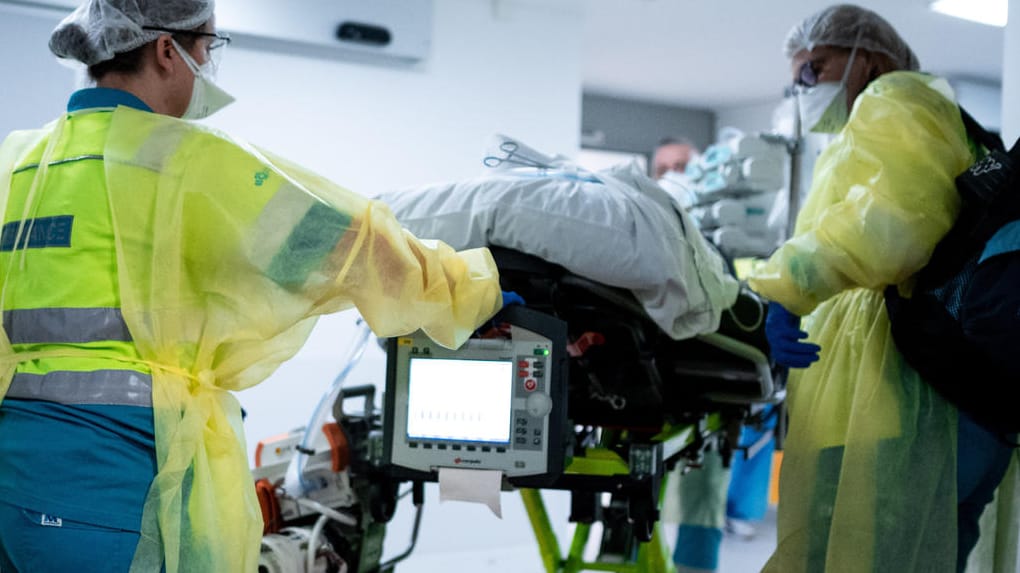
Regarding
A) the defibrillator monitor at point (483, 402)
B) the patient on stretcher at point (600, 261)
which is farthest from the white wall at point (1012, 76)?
the defibrillator monitor at point (483, 402)

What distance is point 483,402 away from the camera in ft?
5.34

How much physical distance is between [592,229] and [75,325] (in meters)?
0.83

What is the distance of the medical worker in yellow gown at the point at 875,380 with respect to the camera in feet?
6.15

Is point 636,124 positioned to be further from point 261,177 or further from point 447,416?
point 261,177

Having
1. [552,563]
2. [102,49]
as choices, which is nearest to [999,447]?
[552,563]

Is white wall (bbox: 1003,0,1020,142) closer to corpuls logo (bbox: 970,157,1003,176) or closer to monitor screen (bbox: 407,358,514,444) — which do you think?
corpuls logo (bbox: 970,157,1003,176)

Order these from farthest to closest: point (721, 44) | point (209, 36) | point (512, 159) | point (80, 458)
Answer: point (721, 44)
point (512, 159)
point (209, 36)
point (80, 458)

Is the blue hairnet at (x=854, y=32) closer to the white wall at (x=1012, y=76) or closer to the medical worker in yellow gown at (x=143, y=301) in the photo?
the white wall at (x=1012, y=76)

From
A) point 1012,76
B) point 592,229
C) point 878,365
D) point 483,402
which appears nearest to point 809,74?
point 1012,76

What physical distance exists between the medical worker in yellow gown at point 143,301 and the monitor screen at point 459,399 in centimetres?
23

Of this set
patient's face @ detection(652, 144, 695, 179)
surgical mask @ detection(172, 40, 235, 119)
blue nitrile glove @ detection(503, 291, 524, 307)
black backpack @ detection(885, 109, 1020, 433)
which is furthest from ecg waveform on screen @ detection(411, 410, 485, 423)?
patient's face @ detection(652, 144, 695, 179)

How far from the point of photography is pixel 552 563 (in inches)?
95.0

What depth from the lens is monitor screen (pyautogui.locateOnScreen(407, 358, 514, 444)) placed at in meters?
1.62

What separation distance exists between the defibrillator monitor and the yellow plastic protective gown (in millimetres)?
641
